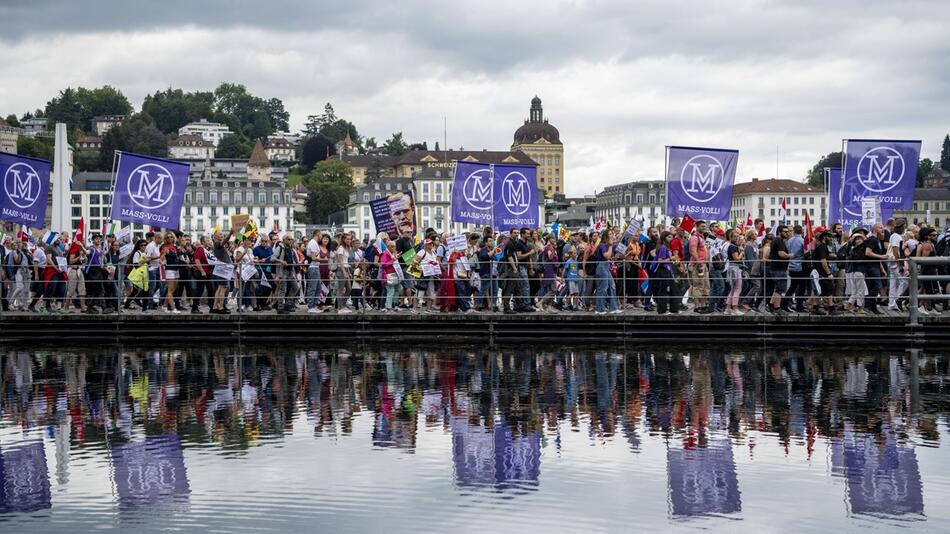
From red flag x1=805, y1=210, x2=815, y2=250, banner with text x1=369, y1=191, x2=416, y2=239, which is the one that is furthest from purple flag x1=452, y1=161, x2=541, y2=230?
red flag x1=805, y1=210, x2=815, y2=250

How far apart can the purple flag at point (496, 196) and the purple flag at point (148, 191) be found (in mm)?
6320

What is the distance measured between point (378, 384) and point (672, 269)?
916 cm

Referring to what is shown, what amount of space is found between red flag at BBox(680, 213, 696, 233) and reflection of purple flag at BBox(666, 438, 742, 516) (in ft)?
43.6

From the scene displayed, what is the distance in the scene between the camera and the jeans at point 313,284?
26906 millimetres

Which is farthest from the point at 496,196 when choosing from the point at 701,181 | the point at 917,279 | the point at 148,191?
the point at 917,279

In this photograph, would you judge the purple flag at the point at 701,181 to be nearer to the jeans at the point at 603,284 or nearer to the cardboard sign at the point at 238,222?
the jeans at the point at 603,284

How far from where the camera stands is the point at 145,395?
56.4 feet

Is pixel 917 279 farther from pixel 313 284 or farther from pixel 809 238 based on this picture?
pixel 313 284

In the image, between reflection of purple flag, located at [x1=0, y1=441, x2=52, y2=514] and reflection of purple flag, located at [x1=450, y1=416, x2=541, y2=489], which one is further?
reflection of purple flag, located at [x1=450, y1=416, x2=541, y2=489]

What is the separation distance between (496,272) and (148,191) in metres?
7.92

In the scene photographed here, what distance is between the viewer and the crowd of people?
2483 cm

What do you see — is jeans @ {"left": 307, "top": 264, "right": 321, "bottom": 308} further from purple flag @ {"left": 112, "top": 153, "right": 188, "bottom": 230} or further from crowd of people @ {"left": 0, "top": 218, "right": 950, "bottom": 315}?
purple flag @ {"left": 112, "top": 153, "right": 188, "bottom": 230}

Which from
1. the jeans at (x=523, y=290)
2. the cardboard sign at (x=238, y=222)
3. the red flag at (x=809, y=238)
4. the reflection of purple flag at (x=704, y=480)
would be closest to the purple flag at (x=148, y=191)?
the cardboard sign at (x=238, y=222)

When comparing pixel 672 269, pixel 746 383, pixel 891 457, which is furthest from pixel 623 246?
pixel 891 457
